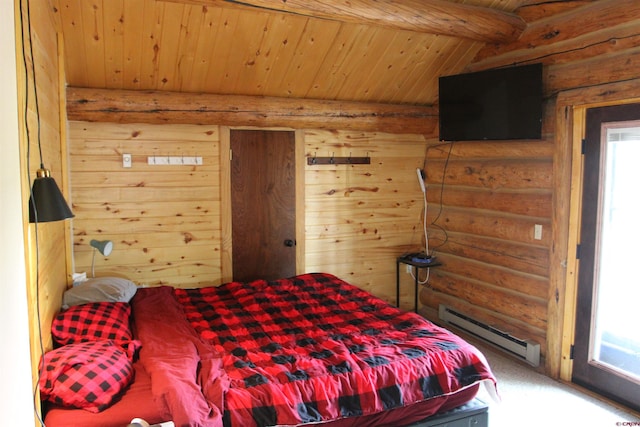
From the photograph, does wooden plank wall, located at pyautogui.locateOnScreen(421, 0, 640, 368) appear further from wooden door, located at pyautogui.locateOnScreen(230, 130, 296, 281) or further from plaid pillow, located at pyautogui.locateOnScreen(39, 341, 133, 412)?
plaid pillow, located at pyautogui.locateOnScreen(39, 341, 133, 412)

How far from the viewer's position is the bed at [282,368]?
2191 mm

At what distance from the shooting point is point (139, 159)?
13.4 ft

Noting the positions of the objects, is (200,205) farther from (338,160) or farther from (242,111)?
(338,160)

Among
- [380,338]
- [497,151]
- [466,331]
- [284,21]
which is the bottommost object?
[466,331]

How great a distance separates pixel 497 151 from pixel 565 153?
2.21 ft

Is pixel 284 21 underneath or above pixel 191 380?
above

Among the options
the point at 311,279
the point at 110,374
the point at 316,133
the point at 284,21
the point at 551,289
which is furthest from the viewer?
the point at 316,133

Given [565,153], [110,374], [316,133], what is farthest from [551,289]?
[110,374]

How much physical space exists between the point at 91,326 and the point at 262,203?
2.00 m

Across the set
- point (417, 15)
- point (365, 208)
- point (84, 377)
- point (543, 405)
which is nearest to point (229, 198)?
point (365, 208)

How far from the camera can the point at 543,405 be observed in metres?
3.30

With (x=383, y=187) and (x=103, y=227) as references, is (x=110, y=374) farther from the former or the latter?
(x=383, y=187)

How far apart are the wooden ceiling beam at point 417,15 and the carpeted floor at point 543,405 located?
2.42 m

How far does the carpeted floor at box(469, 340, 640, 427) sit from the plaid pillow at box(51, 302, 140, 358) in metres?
2.12
